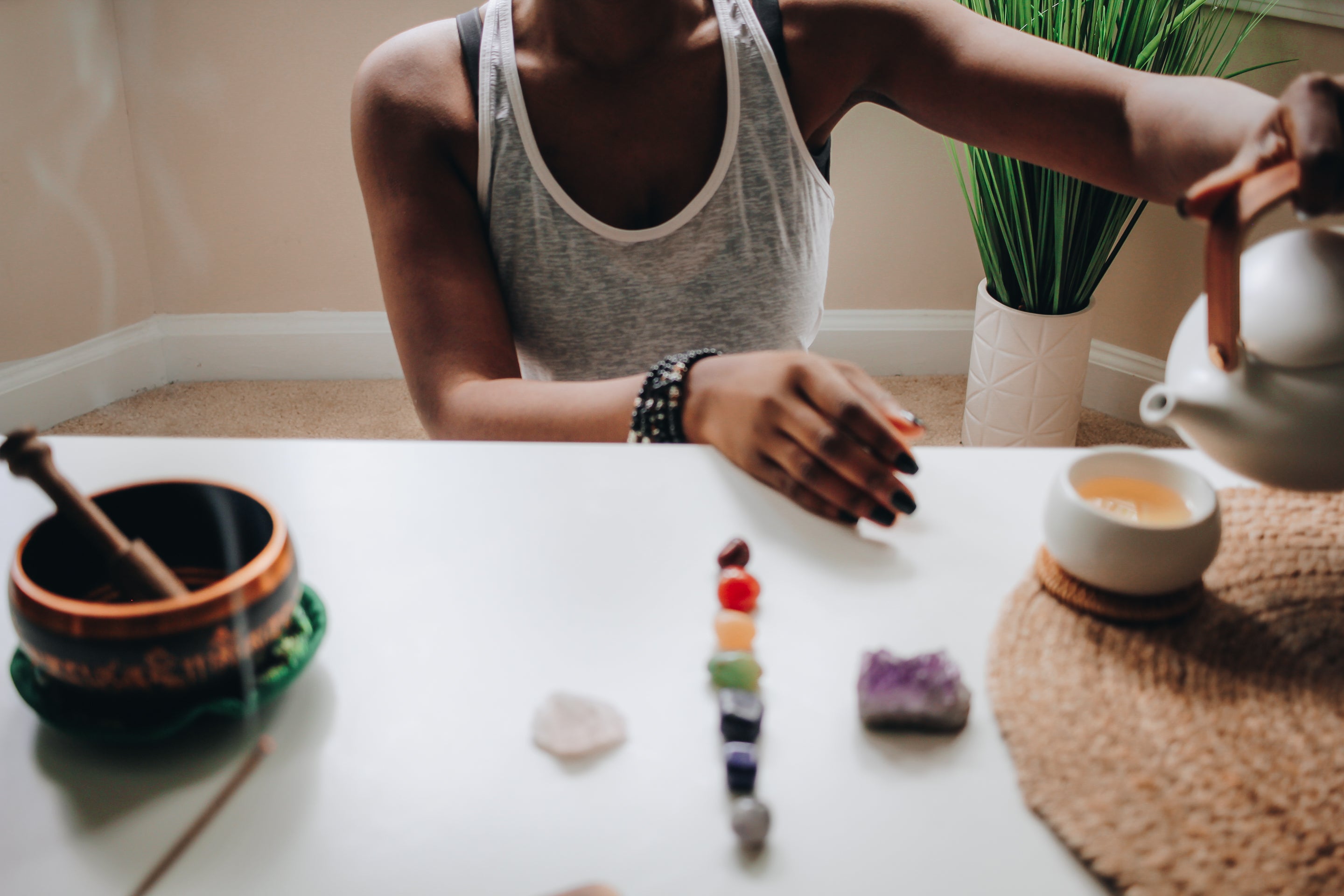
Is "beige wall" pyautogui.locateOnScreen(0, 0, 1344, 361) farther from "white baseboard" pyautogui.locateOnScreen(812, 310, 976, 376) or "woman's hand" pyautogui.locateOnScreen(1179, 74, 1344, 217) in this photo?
"woman's hand" pyautogui.locateOnScreen(1179, 74, 1344, 217)

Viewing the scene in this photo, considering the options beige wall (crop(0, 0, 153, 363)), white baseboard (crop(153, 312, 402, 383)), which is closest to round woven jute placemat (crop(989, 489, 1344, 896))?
white baseboard (crop(153, 312, 402, 383))

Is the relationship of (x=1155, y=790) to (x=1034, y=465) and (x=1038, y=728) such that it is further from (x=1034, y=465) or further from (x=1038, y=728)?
(x=1034, y=465)

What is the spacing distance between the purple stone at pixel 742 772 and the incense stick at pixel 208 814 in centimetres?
19

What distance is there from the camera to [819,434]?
600mm

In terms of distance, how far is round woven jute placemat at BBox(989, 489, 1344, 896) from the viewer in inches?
14.4

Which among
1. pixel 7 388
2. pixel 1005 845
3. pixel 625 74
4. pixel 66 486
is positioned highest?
pixel 625 74

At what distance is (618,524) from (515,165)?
493mm

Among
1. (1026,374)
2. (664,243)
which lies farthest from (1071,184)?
(664,243)

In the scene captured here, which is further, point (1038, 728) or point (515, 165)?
point (515, 165)

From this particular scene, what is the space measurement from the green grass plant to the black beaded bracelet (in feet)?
3.34

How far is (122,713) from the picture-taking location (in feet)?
1.34

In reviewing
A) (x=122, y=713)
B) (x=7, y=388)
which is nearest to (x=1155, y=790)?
(x=122, y=713)

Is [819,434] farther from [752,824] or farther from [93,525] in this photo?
[93,525]

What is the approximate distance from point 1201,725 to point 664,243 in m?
0.70
